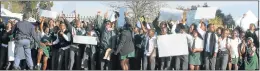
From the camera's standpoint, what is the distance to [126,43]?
11.0m

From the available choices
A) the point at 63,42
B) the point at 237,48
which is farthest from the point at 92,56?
the point at 237,48

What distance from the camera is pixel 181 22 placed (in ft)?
36.8

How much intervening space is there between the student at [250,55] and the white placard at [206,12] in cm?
88

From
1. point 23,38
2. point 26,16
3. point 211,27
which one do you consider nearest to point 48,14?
point 26,16

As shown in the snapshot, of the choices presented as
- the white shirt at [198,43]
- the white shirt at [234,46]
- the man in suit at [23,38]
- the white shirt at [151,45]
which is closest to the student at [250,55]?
the white shirt at [234,46]

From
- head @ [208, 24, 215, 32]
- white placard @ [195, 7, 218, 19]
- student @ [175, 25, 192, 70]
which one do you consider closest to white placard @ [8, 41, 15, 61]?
student @ [175, 25, 192, 70]

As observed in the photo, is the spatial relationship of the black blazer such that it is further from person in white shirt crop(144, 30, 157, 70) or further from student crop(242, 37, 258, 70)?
student crop(242, 37, 258, 70)

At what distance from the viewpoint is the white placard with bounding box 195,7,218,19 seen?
11.2m

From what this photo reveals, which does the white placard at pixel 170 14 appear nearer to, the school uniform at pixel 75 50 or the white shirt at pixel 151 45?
the white shirt at pixel 151 45

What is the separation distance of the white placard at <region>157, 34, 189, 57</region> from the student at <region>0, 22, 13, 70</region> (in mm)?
3059

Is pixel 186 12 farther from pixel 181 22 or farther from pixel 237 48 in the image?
pixel 237 48

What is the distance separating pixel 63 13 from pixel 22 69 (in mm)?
1419

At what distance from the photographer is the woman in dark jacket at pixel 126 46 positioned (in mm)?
10984

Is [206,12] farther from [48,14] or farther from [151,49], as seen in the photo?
[48,14]
